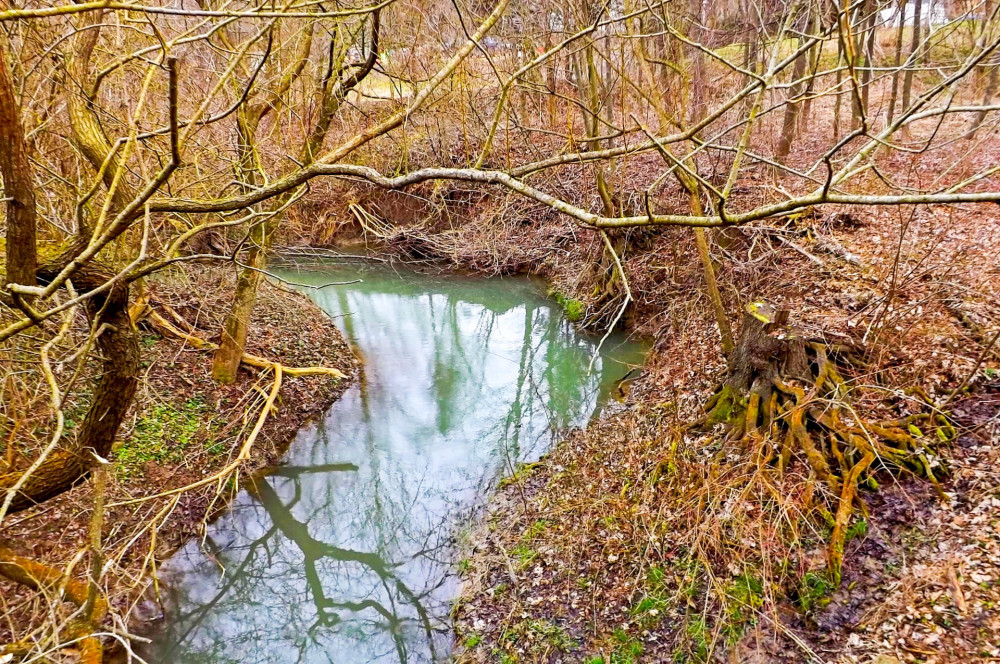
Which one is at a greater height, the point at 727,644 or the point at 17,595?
the point at 17,595

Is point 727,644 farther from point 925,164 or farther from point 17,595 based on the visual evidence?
point 925,164

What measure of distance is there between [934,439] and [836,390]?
2.61 ft

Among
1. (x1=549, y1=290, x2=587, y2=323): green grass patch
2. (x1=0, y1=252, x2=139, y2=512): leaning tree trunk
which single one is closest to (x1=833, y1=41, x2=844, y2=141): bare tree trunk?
(x1=0, y1=252, x2=139, y2=512): leaning tree trunk

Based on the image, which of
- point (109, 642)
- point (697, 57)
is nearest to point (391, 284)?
point (697, 57)

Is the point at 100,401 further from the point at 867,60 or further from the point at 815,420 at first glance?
the point at 867,60

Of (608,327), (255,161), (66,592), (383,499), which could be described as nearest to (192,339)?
(383,499)

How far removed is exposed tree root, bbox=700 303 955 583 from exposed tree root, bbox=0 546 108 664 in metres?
5.15

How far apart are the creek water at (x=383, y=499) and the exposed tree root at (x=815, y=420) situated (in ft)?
9.91

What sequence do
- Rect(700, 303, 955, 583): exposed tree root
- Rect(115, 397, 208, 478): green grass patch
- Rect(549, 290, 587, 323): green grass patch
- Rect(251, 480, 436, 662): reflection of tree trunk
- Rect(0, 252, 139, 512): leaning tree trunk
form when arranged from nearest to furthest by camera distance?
Rect(0, 252, 139, 512): leaning tree trunk → Rect(700, 303, 955, 583): exposed tree root → Rect(251, 480, 436, 662): reflection of tree trunk → Rect(115, 397, 208, 478): green grass patch → Rect(549, 290, 587, 323): green grass patch

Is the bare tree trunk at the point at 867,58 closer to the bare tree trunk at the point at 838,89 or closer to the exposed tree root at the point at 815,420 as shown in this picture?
the bare tree trunk at the point at 838,89

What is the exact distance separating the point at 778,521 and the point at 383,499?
4646 millimetres

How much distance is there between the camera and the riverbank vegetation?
107 inches

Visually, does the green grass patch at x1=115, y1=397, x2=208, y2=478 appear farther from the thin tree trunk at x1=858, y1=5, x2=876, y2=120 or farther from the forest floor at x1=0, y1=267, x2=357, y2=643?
the thin tree trunk at x1=858, y1=5, x2=876, y2=120

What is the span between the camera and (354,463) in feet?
25.9
